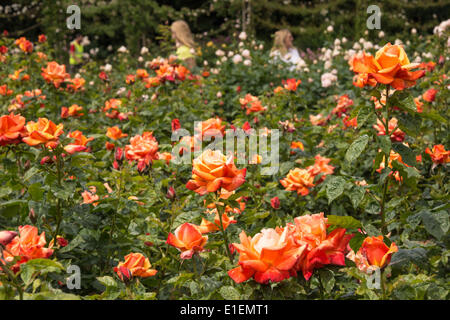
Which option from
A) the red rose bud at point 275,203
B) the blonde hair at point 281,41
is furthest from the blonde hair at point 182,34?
the red rose bud at point 275,203

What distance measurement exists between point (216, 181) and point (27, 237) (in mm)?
419

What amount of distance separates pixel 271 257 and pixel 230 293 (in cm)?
21

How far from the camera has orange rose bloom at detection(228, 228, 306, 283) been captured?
72 cm

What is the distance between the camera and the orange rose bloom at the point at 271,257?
72 centimetres

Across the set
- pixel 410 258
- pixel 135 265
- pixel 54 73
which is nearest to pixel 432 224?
pixel 410 258

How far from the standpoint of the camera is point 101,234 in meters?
1.47

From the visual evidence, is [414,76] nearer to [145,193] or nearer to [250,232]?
[250,232]

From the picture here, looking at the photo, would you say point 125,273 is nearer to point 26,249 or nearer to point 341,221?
point 26,249

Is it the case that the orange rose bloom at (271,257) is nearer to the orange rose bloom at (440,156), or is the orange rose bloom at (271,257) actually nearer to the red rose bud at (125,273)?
the red rose bud at (125,273)

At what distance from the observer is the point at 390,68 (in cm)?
97

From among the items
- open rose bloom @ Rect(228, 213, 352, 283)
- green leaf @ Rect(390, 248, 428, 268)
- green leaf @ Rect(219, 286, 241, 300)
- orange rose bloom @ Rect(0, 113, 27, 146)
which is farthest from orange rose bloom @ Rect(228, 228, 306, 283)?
orange rose bloom @ Rect(0, 113, 27, 146)

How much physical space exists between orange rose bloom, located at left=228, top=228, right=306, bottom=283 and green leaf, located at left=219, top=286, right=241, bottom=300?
16cm

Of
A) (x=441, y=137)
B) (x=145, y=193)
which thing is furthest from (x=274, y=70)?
(x=145, y=193)

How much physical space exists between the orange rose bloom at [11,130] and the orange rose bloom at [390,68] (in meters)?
0.93
